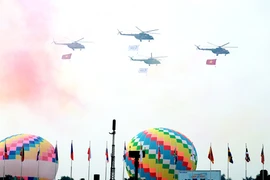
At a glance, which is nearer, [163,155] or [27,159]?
[163,155]

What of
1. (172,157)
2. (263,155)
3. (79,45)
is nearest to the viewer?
(263,155)

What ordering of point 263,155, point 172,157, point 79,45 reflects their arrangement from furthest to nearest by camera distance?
1. point 79,45
2. point 172,157
3. point 263,155

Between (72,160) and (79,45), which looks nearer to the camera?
(72,160)

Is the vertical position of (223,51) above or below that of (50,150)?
above

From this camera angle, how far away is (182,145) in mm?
94562

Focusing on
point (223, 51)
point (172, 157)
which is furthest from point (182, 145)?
point (223, 51)

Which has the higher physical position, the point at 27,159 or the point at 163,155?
the point at 163,155

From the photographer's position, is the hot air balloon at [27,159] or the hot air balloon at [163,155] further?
the hot air balloon at [27,159]

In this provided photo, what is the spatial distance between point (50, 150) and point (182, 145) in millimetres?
16800

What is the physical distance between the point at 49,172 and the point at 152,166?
13.1 metres

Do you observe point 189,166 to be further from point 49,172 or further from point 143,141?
→ point 49,172

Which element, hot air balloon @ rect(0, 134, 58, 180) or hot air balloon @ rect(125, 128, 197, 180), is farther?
hot air balloon @ rect(0, 134, 58, 180)

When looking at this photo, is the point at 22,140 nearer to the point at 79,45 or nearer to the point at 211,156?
the point at 211,156

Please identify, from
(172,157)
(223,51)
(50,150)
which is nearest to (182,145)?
(172,157)
